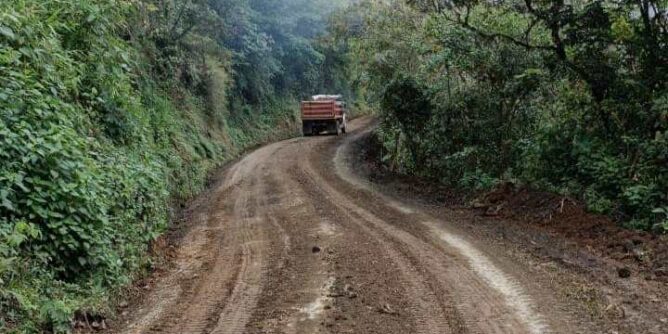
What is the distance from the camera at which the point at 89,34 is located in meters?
10.2

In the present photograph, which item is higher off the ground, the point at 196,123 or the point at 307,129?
the point at 196,123

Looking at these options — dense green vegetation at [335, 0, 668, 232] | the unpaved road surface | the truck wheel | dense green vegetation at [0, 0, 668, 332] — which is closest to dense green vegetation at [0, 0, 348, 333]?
dense green vegetation at [0, 0, 668, 332]

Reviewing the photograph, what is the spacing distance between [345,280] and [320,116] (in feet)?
86.9

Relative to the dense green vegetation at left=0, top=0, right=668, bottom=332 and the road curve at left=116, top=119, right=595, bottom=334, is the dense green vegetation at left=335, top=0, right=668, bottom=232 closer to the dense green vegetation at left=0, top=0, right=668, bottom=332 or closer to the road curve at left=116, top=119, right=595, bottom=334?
the dense green vegetation at left=0, top=0, right=668, bottom=332

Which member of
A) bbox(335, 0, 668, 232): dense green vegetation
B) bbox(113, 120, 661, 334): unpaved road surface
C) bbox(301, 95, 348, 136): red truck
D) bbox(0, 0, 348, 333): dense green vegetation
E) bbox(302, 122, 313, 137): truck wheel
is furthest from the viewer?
bbox(302, 122, 313, 137): truck wheel

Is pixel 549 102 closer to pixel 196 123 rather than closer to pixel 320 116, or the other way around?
pixel 196 123

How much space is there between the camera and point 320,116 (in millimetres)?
32938

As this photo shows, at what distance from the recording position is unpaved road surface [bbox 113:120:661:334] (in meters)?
5.51

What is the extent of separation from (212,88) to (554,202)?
18661 mm

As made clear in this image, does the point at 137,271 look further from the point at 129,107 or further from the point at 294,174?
the point at 294,174

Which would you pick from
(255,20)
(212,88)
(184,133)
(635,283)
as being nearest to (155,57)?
(184,133)

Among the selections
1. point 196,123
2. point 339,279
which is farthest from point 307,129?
point 339,279

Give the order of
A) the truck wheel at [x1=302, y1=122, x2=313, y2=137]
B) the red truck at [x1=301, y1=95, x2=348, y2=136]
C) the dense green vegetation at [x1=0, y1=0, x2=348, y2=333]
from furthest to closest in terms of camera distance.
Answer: the truck wheel at [x1=302, y1=122, x2=313, y2=137], the red truck at [x1=301, y1=95, x2=348, y2=136], the dense green vegetation at [x1=0, y1=0, x2=348, y2=333]

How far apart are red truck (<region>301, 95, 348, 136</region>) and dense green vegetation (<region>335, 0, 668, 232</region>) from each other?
15.1 m
